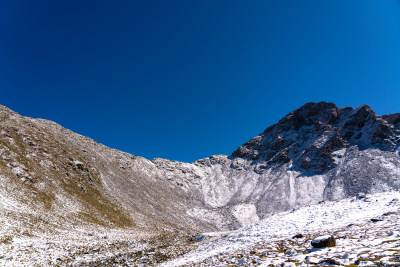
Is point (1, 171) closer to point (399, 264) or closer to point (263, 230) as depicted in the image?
point (263, 230)

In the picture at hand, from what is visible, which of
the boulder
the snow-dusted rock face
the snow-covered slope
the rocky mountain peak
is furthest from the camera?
the rocky mountain peak

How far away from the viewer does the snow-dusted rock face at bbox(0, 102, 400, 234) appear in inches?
2037

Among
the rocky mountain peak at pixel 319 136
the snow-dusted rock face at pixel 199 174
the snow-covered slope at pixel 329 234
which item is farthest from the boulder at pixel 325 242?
the rocky mountain peak at pixel 319 136

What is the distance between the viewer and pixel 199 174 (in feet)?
506

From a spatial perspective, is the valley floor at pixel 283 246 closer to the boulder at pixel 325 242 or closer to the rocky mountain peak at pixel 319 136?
the boulder at pixel 325 242

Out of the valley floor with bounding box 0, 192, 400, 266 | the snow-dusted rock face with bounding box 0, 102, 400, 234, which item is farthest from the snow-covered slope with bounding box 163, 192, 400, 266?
the snow-dusted rock face with bounding box 0, 102, 400, 234

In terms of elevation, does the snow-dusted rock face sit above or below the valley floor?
above

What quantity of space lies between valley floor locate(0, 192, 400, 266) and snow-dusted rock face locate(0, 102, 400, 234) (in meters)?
15.0

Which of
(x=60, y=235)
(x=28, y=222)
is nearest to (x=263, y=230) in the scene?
(x=60, y=235)

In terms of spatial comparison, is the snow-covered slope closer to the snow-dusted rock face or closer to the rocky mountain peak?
the snow-dusted rock face

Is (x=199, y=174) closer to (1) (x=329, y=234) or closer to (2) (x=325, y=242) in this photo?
(1) (x=329, y=234)

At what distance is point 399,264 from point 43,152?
8150 centimetres

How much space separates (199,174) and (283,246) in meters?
140

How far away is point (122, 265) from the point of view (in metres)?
20.4
